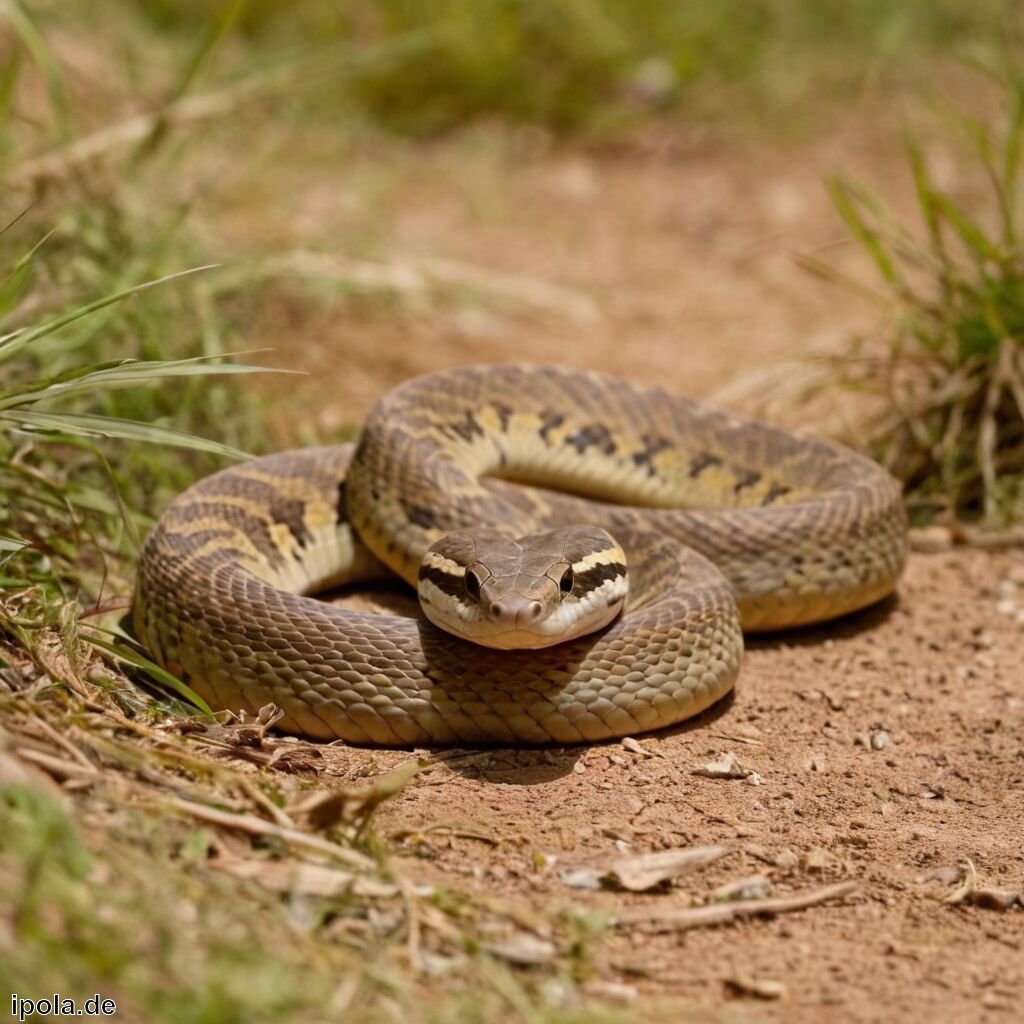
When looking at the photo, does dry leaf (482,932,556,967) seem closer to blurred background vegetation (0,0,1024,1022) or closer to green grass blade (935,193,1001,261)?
blurred background vegetation (0,0,1024,1022)

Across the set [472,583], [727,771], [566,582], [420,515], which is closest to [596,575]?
[566,582]

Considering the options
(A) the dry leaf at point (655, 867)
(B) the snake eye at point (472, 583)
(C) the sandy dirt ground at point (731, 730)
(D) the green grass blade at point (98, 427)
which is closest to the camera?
(C) the sandy dirt ground at point (731, 730)

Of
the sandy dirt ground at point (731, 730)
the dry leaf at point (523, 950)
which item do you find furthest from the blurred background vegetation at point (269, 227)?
the sandy dirt ground at point (731, 730)

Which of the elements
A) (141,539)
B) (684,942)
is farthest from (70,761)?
(141,539)

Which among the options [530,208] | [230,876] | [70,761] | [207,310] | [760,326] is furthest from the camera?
[530,208]

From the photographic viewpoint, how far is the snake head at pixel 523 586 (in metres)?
4.73

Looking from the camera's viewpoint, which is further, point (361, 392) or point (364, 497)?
point (361, 392)

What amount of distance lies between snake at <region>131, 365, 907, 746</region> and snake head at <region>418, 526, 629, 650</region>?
0.01m

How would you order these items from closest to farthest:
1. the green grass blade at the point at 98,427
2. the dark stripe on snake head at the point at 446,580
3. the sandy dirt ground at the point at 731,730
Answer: the sandy dirt ground at the point at 731,730 < the green grass blade at the point at 98,427 < the dark stripe on snake head at the point at 446,580

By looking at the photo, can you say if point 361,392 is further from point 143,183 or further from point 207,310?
point 143,183

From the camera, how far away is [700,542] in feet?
20.9

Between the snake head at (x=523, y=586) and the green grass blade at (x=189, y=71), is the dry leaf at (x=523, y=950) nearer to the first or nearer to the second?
the snake head at (x=523, y=586)

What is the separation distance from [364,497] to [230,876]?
2.88m

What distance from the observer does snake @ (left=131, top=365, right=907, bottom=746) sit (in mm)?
4953
